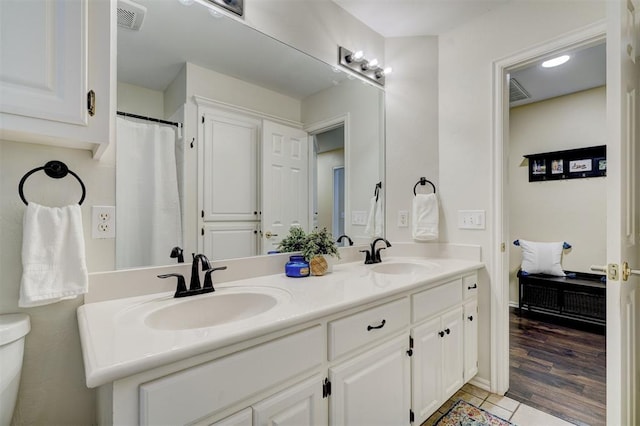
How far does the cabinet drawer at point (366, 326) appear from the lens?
1.07 m

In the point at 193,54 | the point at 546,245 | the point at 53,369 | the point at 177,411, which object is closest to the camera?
the point at 177,411

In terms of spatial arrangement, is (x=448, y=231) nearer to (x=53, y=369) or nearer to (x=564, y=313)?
(x=564, y=313)

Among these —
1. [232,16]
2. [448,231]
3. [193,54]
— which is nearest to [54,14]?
[193,54]

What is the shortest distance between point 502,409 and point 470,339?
1.29ft

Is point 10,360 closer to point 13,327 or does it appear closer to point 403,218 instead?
point 13,327

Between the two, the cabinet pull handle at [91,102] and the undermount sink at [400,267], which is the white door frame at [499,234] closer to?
the undermount sink at [400,267]

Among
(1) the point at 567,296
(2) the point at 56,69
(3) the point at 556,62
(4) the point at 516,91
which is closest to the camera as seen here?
(2) the point at 56,69

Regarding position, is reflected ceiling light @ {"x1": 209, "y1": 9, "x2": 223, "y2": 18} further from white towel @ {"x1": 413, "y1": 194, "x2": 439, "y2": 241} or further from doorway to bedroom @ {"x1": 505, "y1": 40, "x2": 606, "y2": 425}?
doorway to bedroom @ {"x1": 505, "y1": 40, "x2": 606, "y2": 425}

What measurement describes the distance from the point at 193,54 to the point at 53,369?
1352 mm

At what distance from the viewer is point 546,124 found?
3434 mm

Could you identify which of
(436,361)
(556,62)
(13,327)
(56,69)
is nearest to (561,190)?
(556,62)

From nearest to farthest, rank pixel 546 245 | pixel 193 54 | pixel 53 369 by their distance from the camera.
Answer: pixel 53 369 < pixel 193 54 < pixel 546 245

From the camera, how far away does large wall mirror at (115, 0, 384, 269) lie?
1.22 meters

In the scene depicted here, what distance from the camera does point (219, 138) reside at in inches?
58.1
